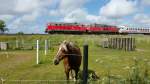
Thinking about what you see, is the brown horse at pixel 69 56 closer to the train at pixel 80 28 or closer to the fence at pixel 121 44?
the fence at pixel 121 44

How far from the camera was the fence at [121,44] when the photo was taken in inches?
1949

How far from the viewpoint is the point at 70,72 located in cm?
1719

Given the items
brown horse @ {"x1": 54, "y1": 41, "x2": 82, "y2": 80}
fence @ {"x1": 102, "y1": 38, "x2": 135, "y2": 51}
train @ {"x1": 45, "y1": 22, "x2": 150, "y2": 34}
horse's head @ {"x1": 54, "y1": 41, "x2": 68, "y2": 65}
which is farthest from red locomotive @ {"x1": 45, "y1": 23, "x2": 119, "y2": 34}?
horse's head @ {"x1": 54, "y1": 41, "x2": 68, "y2": 65}

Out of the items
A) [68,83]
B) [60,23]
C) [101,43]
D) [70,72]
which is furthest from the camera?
[60,23]

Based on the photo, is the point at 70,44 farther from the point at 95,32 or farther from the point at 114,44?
the point at 95,32

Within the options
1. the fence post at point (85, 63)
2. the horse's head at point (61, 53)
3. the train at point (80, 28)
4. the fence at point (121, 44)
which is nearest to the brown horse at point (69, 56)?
the horse's head at point (61, 53)

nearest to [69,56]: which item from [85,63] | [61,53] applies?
[61,53]

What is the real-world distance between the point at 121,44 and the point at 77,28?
38.6 metres

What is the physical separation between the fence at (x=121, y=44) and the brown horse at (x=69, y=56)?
33240mm

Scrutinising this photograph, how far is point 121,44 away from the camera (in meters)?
51.3

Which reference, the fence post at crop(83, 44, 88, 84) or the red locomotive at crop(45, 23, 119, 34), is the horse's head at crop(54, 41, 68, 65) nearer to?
the fence post at crop(83, 44, 88, 84)

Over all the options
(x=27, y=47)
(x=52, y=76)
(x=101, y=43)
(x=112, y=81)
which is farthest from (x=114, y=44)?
(x=112, y=81)

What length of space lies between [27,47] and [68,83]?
41.0 m

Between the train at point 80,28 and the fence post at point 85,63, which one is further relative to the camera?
the train at point 80,28
